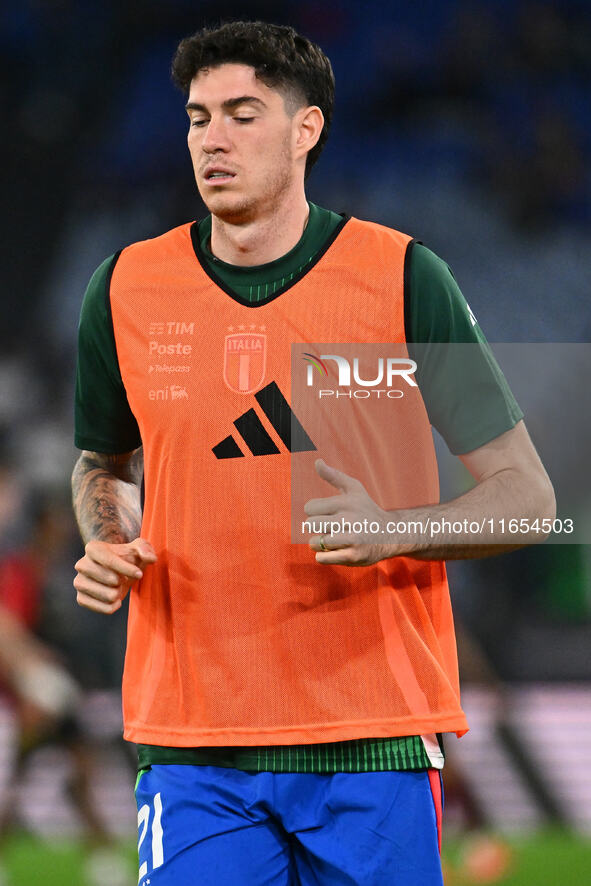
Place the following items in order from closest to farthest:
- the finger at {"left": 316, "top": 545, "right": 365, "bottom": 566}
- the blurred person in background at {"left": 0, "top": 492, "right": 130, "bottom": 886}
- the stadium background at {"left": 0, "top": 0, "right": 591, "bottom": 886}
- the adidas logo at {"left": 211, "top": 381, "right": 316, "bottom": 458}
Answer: the finger at {"left": 316, "top": 545, "right": 365, "bottom": 566}, the adidas logo at {"left": 211, "top": 381, "right": 316, "bottom": 458}, the blurred person in background at {"left": 0, "top": 492, "right": 130, "bottom": 886}, the stadium background at {"left": 0, "top": 0, "right": 591, "bottom": 886}

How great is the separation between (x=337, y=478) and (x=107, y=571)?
1.28 ft

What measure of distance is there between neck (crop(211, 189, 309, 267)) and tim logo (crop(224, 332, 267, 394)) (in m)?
0.17

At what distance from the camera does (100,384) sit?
6.94ft

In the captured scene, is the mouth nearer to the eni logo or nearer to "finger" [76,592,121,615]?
the eni logo

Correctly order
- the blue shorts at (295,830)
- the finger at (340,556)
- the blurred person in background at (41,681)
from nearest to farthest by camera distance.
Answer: the finger at (340,556), the blue shorts at (295,830), the blurred person in background at (41,681)

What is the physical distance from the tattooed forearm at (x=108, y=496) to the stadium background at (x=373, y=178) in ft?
10.9

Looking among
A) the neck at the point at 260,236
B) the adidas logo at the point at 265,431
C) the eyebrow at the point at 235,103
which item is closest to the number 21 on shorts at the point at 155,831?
the adidas logo at the point at 265,431

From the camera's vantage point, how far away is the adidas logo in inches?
74.4

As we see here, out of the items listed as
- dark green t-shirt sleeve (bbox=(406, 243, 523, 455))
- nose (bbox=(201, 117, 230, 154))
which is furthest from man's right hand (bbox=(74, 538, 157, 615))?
nose (bbox=(201, 117, 230, 154))

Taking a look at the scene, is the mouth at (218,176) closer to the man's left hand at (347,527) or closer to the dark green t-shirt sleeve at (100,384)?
the dark green t-shirt sleeve at (100,384)

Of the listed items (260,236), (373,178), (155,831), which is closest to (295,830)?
(155,831)

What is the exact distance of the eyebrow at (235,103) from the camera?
79.2 inches

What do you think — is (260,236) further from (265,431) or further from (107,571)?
(107,571)

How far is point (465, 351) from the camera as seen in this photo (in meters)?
1.90
